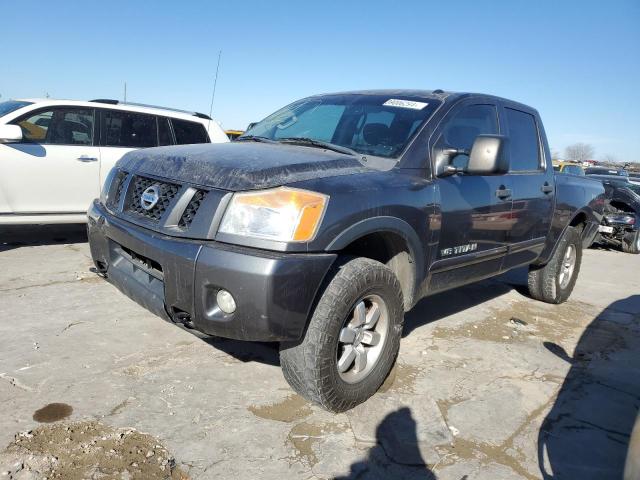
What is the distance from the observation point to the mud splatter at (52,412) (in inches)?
99.2

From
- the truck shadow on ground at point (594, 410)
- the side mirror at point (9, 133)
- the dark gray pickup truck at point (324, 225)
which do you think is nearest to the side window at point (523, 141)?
the dark gray pickup truck at point (324, 225)

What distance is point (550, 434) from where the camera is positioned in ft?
9.32

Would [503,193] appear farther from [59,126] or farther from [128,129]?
[59,126]

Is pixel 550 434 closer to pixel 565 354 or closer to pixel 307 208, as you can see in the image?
pixel 565 354

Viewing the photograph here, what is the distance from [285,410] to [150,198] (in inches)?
53.7

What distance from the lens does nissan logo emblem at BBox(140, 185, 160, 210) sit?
277cm

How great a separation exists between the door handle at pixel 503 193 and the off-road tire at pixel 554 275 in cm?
165

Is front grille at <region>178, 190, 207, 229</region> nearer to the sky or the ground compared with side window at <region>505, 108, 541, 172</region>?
nearer to the ground

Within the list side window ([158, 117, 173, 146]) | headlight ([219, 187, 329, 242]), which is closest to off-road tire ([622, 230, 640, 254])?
side window ([158, 117, 173, 146])

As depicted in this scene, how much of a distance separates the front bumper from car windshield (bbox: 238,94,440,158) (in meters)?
1.10

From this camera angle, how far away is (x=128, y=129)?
6332 millimetres

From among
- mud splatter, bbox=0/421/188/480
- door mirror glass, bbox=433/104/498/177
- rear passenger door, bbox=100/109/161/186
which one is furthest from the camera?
rear passenger door, bbox=100/109/161/186

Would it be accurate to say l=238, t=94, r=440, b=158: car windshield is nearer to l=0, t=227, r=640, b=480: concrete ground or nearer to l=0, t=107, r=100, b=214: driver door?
l=0, t=227, r=640, b=480: concrete ground

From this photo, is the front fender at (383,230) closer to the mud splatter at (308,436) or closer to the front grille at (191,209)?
the front grille at (191,209)
